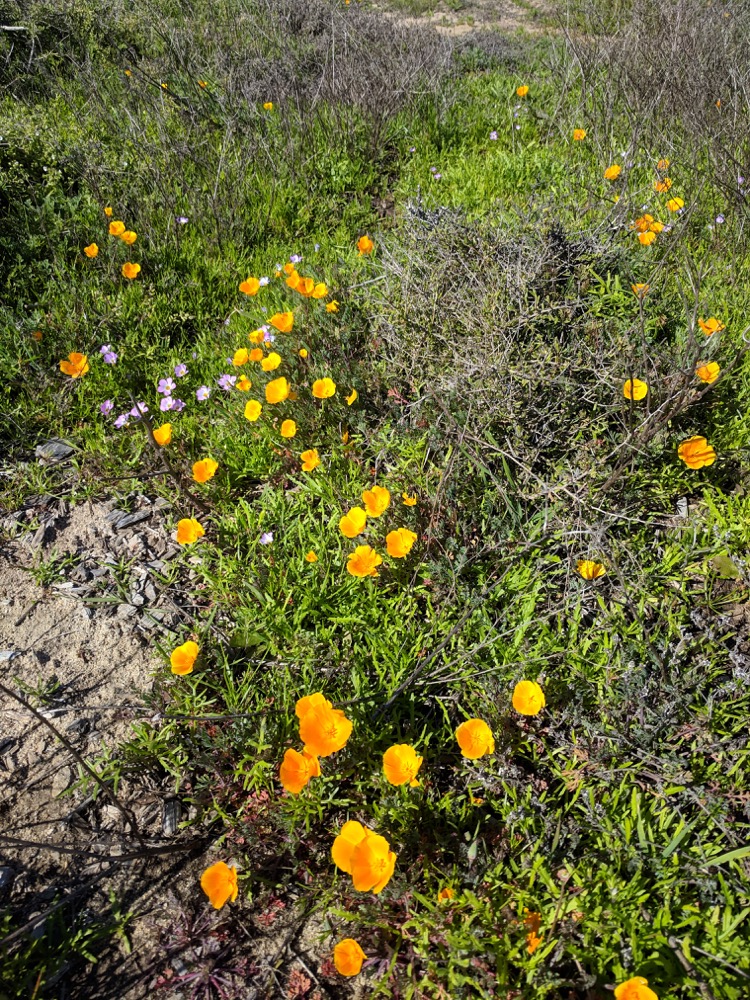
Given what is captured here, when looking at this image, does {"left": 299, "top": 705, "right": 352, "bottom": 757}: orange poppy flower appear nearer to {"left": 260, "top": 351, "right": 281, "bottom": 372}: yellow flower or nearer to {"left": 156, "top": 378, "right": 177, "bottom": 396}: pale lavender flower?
{"left": 260, "top": 351, "right": 281, "bottom": 372}: yellow flower

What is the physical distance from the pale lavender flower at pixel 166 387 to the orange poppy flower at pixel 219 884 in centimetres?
214

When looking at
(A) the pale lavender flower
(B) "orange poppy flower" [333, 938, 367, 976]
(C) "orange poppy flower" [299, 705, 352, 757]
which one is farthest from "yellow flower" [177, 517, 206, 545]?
(B) "orange poppy flower" [333, 938, 367, 976]

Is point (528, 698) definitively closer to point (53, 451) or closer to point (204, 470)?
point (204, 470)

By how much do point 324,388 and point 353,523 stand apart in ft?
2.32

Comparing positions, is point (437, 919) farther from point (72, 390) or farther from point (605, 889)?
point (72, 390)

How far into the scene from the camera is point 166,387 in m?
3.08

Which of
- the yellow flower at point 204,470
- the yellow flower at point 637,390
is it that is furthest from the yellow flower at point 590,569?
the yellow flower at point 204,470

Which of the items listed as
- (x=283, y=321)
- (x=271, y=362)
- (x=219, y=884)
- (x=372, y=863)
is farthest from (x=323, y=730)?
(x=283, y=321)

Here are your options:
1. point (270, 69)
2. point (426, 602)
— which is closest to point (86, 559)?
point (426, 602)

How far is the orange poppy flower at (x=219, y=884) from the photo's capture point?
5.16 ft

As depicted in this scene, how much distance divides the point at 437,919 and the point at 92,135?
5132 mm

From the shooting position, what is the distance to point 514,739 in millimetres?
1910

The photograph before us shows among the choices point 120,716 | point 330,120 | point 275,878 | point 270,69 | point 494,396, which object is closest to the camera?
point 275,878

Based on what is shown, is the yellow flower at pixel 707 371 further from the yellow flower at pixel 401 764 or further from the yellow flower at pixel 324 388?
the yellow flower at pixel 401 764
